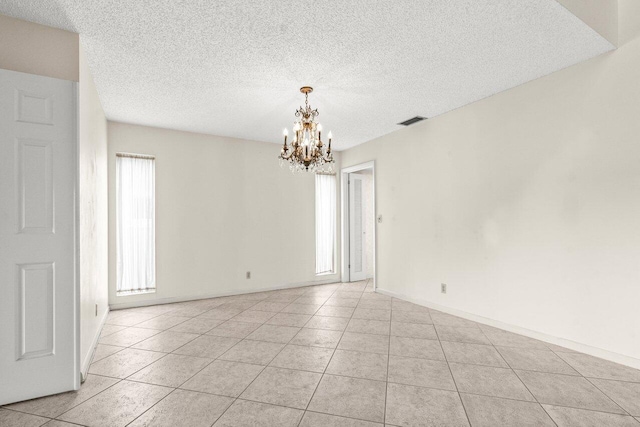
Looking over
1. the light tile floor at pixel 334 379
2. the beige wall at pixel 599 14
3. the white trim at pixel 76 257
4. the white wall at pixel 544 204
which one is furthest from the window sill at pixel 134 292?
the beige wall at pixel 599 14

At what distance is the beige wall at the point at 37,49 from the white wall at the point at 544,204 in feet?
13.5

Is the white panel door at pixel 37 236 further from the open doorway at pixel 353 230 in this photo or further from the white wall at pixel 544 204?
the open doorway at pixel 353 230

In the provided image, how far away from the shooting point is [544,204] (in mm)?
3271

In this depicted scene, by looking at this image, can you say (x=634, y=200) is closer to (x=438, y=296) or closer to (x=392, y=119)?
(x=438, y=296)

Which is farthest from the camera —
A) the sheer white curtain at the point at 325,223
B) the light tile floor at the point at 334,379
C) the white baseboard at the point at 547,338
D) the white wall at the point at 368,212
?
the white wall at the point at 368,212

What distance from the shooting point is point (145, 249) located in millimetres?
4855

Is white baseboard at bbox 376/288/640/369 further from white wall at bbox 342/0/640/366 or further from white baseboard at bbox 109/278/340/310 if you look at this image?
white baseboard at bbox 109/278/340/310

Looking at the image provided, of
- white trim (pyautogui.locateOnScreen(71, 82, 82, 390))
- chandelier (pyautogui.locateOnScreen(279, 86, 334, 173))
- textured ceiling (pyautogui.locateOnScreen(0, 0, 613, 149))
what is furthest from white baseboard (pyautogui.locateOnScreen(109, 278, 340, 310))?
chandelier (pyautogui.locateOnScreen(279, 86, 334, 173))

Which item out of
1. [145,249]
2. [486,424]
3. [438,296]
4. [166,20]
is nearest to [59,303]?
[166,20]

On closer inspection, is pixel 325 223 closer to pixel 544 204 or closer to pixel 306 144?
pixel 306 144

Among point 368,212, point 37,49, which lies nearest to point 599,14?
point 37,49

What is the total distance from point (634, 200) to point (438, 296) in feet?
7.90

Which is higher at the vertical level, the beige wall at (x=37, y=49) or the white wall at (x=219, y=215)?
the beige wall at (x=37, y=49)

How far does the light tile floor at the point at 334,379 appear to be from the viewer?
6.61 feet
